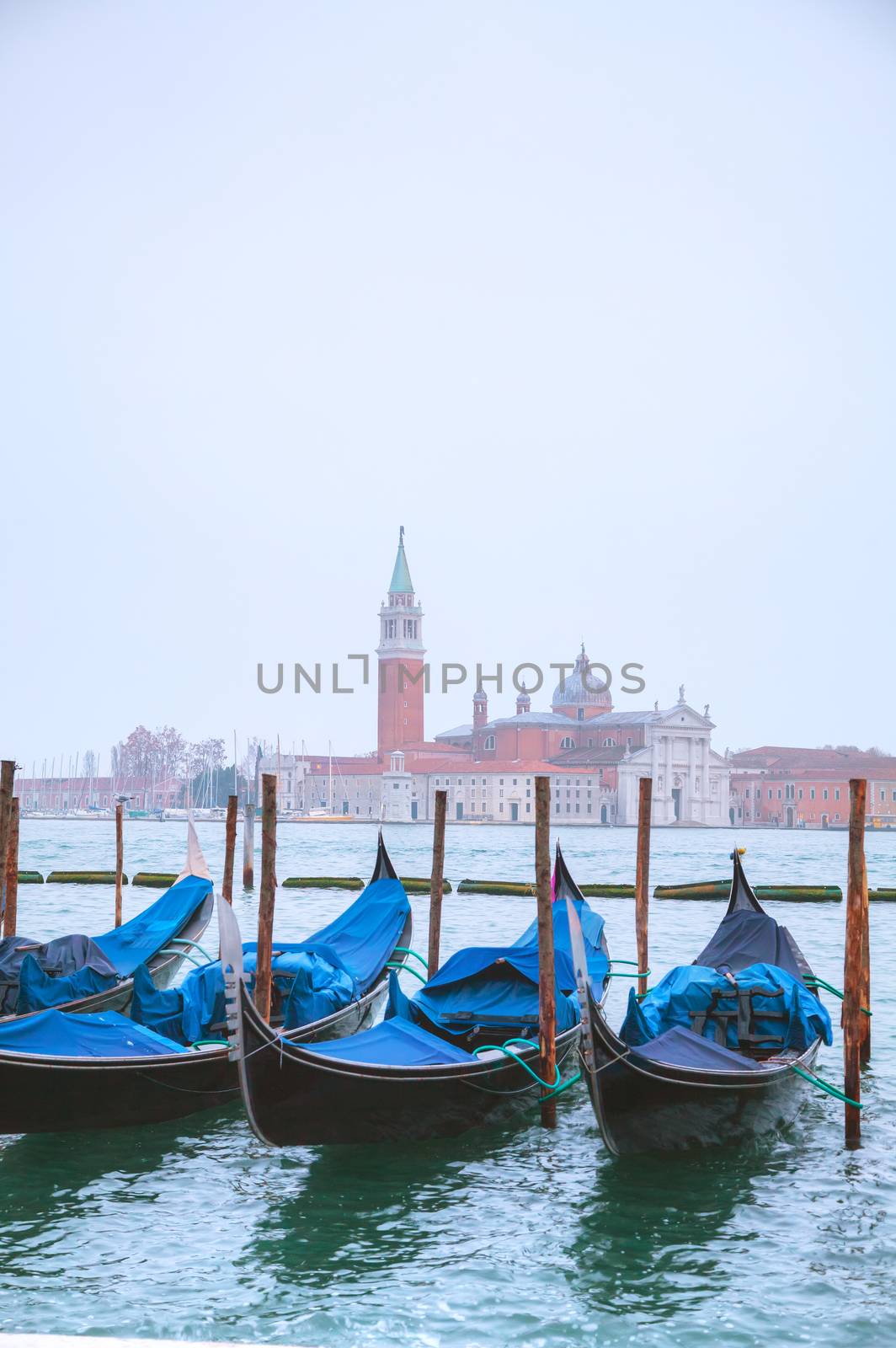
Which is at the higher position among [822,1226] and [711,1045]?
[711,1045]

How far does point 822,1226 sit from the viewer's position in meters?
4.92

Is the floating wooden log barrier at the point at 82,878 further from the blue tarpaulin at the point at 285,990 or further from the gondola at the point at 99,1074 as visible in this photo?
the gondola at the point at 99,1074

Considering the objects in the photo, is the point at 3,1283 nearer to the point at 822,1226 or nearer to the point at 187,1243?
the point at 187,1243

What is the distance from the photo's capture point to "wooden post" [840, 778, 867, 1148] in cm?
566

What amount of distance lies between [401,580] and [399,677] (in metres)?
5.80

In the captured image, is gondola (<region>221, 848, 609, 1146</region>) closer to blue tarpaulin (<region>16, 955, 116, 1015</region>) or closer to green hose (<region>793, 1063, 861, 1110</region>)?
green hose (<region>793, 1063, 861, 1110</region>)

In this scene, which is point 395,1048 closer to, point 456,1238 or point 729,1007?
point 456,1238

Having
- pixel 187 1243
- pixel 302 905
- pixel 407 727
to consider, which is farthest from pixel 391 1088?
pixel 407 727

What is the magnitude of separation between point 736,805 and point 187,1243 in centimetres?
6211

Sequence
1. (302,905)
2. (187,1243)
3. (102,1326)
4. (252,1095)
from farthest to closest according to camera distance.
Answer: (302,905) → (252,1095) → (187,1243) → (102,1326)

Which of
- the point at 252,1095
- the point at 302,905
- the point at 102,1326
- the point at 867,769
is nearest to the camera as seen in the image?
the point at 102,1326

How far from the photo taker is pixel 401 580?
70062 millimetres

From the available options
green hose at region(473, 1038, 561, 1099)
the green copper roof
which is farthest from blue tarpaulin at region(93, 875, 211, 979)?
the green copper roof

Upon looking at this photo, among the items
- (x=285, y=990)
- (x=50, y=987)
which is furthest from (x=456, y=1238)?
(x=50, y=987)
